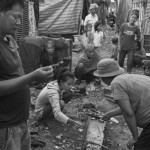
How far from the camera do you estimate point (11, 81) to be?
5.82ft

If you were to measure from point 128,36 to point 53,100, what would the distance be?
4592mm

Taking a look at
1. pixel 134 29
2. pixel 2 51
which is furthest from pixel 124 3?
pixel 2 51

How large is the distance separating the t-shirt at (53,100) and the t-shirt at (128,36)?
4228mm

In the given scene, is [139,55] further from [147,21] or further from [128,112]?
[128,112]

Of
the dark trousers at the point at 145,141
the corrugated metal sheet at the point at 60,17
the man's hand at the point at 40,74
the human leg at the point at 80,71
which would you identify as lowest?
the human leg at the point at 80,71

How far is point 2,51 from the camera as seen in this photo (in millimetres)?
1785

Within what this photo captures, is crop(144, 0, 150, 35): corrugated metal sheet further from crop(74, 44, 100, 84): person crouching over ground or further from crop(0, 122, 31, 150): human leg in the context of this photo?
crop(0, 122, 31, 150): human leg

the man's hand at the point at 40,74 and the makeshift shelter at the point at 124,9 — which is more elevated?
the makeshift shelter at the point at 124,9

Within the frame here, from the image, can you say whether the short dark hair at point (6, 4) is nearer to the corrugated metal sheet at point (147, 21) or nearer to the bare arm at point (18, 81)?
the bare arm at point (18, 81)

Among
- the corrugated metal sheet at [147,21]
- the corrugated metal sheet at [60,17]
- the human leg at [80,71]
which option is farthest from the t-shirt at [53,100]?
the corrugated metal sheet at [147,21]

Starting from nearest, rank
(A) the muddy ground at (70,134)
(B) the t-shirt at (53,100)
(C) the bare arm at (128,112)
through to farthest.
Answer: (C) the bare arm at (128,112) < (B) the t-shirt at (53,100) < (A) the muddy ground at (70,134)

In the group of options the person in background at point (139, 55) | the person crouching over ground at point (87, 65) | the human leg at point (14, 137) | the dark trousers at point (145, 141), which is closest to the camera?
the human leg at point (14, 137)

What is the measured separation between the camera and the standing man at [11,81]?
1.77 m

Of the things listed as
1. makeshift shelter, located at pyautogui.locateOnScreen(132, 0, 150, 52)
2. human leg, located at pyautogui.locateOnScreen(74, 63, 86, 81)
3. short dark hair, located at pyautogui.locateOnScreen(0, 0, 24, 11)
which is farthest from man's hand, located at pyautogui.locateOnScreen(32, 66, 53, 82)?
makeshift shelter, located at pyautogui.locateOnScreen(132, 0, 150, 52)
